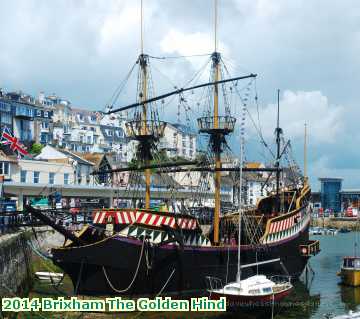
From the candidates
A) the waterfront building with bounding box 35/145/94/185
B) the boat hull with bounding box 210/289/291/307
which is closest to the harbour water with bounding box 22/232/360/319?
the boat hull with bounding box 210/289/291/307

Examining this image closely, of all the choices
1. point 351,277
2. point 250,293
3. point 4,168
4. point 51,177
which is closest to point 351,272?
point 351,277

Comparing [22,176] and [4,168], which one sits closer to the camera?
[4,168]

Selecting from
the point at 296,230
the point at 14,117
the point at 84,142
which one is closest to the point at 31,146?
the point at 14,117

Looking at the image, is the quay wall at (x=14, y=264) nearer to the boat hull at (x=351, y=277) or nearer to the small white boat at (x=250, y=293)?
the small white boat at (x=250, y=293)

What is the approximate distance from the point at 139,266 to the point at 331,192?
542ft

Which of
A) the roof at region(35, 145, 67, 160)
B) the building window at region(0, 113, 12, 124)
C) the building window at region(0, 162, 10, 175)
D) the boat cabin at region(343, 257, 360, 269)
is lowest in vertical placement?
the boat cabin at region(343, 257, 360, 269)

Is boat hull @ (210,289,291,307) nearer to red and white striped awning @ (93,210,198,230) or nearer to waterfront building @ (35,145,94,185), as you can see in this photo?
red and white striped awning @ (93,210,198,230)

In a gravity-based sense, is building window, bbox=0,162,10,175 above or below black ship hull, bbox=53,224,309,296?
above

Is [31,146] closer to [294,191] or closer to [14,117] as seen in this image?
[14,117]

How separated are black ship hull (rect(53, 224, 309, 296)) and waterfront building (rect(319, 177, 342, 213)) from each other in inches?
6179

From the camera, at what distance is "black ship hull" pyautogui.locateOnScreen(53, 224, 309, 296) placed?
32375 millimetres

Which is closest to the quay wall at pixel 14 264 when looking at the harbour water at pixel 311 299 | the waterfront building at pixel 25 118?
the harbour water at pixel 311 299

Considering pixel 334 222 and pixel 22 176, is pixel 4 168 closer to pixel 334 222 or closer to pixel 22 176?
pixel 22 176

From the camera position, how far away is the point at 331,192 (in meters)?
189
